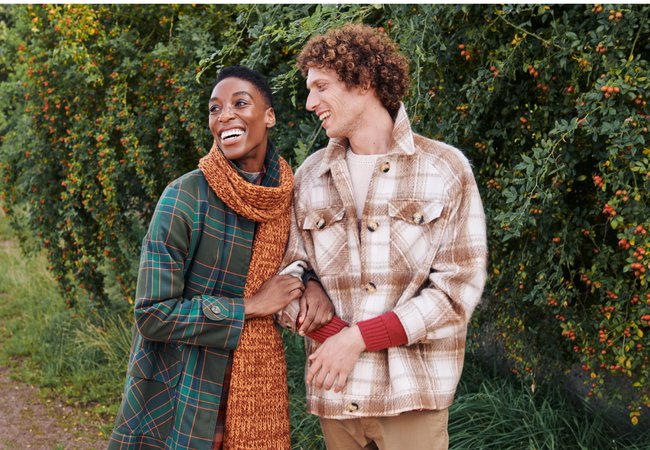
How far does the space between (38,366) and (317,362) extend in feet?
13.6

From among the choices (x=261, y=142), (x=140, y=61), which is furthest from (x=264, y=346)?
(x=140, y=61)

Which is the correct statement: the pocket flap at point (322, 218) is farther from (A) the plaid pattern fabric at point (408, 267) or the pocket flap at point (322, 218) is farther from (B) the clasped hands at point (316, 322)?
(B) the clasped hands at point (316, 322)

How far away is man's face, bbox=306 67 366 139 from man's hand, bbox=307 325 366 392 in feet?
2.07

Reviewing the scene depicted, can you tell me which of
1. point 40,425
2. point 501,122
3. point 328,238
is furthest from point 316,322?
point 40,425

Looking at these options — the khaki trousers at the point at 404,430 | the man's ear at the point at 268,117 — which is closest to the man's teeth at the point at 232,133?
the man's ear at the point at 268,117

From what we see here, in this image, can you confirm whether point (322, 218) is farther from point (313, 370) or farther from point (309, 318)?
point (313, 370)

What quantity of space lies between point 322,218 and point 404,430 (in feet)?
2.31

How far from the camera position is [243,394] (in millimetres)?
2311

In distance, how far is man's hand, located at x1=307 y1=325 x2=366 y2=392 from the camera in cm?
215

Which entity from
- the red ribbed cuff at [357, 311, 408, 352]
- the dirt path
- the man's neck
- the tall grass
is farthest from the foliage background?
the dirt path

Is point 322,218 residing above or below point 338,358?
above

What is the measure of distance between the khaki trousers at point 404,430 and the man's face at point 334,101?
0.90 m

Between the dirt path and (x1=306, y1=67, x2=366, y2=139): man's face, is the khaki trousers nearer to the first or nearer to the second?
(x1=306, y1=67, x2=366, y2=139): man's face

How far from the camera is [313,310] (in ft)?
7.40
